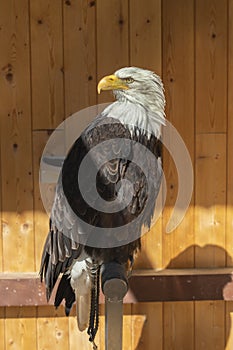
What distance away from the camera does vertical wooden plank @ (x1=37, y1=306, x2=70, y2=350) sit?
111 inches

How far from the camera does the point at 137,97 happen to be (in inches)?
87.6

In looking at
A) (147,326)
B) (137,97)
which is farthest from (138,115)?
(147,326)

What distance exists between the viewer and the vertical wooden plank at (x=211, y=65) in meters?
2.70

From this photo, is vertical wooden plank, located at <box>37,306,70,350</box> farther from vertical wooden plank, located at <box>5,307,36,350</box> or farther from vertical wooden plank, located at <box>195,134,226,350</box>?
vertical wooden plank, located at <box>195,134,226,350</box>

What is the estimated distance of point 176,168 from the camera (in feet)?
9.10

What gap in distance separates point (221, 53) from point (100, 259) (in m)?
1.16

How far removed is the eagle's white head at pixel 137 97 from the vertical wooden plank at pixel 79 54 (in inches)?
18.5

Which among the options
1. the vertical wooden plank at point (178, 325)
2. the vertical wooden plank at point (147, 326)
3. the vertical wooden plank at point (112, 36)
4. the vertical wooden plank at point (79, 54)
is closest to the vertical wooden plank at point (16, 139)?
the vertical wooden plank at point (79, 54)

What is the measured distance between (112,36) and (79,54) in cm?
18

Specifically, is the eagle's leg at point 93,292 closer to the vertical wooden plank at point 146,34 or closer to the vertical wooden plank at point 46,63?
the vertical wooden plank at point 46,63

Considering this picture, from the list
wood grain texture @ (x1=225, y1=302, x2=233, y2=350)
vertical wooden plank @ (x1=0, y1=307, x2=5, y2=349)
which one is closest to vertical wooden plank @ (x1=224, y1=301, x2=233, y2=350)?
wood grain texture @ (x1=225, y1=302, x2=233, y2=350)

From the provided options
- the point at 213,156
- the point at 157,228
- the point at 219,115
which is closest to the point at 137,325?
the point at 157,228

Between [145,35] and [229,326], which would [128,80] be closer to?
[145,35]

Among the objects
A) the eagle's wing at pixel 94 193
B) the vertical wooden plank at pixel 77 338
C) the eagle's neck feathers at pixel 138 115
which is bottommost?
the vertical wooden plank at pixel 77 338
